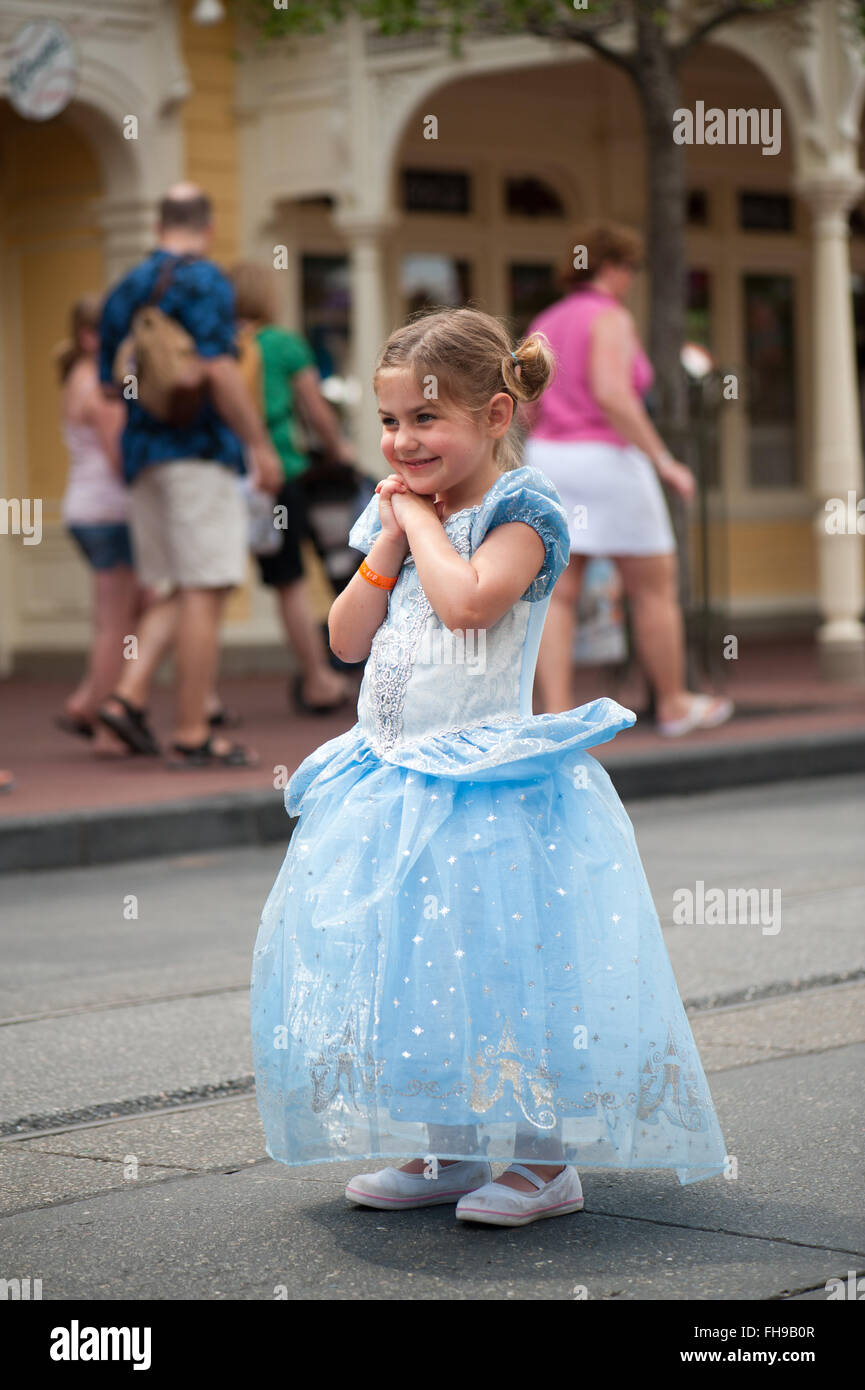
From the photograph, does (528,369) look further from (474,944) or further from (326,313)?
(326,313)

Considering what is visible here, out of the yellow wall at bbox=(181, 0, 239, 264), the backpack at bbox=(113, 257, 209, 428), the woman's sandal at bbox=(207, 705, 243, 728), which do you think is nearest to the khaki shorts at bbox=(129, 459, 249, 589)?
the backpack at bbox=(113, 257, 209, 428)

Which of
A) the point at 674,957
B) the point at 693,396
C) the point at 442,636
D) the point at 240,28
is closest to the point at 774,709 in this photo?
the point at 693,396

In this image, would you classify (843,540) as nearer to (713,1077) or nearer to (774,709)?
(774,709)

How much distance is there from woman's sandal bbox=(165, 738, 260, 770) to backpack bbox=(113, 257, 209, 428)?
1.29 meters

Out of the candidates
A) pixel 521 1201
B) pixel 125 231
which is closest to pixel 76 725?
pixel 125 231

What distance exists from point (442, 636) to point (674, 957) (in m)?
2.34

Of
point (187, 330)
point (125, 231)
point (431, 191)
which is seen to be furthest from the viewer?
point (431, 191)

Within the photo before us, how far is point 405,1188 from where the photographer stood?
3.47 meters

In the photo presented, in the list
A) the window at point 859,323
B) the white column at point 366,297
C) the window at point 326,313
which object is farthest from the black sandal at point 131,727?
the window at point 859,323

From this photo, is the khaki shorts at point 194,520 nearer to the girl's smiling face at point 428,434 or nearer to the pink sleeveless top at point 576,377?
the pink sleeveless top at point 576,377

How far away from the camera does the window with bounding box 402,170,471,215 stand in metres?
15.9

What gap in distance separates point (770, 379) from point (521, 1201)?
14.9 meters

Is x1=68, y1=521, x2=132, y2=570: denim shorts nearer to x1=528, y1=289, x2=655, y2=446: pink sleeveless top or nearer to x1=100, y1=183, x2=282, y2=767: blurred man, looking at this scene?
x1=100, y1=183, x2=282, y2=767: blurred man

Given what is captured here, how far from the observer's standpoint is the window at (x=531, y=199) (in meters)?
16.2
